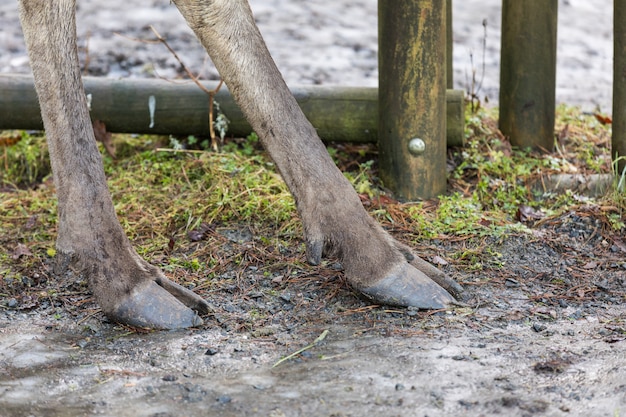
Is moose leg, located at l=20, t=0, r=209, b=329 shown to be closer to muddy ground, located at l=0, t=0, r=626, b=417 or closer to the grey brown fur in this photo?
the grey brown fur

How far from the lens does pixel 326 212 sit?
339cm

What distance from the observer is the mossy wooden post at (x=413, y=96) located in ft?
14.4

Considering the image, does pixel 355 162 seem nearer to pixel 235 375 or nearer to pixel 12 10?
pixel 235 375

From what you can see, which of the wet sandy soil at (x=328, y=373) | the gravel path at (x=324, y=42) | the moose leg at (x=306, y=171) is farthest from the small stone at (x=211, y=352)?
the gravel path at (x=324, y=42)

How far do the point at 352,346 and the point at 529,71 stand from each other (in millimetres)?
2496

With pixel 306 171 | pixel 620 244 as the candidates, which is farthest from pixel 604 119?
pixel 306 171

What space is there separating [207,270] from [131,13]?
6013mm

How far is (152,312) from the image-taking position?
10.7ft

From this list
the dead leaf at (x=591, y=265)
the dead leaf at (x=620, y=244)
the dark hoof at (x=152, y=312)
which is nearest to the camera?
the dark hoof at (x=152, y=312)

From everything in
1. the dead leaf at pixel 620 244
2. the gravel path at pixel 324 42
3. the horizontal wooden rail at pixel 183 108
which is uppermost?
the gravel path at pixel 324 42

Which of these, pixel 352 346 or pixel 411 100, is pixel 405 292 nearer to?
pixel 352 346

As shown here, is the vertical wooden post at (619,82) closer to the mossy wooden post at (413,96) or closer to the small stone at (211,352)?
the mossy wooden post at (413,96)

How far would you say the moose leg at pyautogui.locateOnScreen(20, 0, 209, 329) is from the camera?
3289mm

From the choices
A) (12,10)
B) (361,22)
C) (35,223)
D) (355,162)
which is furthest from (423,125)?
(12,10)
